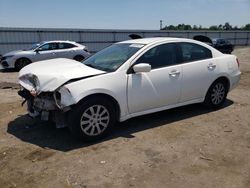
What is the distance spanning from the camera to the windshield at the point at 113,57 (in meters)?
5.35

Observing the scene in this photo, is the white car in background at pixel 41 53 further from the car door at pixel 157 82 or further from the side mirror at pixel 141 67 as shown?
the side mirror at pixel 141 67

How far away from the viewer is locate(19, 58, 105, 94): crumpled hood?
4739mm

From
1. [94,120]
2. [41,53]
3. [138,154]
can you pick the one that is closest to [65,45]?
[41,53]

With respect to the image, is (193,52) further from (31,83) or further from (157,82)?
(31,83)

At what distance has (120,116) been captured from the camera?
5.23 meters

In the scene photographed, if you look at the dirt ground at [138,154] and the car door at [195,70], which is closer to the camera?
the dirt ground at [138,154]

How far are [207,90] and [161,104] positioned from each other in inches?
50.2

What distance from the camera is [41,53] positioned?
14844 mm

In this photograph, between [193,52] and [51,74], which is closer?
[51,74]

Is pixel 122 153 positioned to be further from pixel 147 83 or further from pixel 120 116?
pixel 147 83

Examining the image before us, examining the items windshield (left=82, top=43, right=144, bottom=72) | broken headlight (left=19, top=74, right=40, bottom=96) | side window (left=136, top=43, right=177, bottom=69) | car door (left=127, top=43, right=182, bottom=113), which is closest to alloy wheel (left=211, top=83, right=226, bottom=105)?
car door (left=127, top=43, right=182, bottom=113)

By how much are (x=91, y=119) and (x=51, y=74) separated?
915 mm

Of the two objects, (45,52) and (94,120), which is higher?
(45,52)

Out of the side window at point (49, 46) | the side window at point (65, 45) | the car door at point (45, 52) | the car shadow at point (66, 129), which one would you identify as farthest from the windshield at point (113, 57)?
the side window at point (65, 45)
